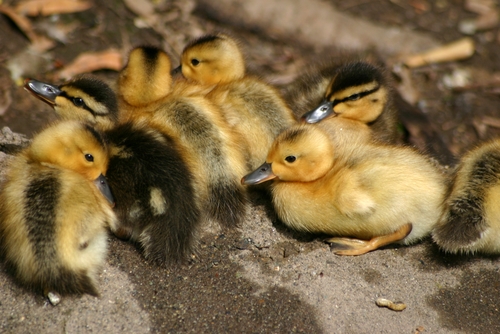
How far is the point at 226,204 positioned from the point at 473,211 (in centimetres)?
124

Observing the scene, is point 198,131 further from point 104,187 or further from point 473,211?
point 473,211

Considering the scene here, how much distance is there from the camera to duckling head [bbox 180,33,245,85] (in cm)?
393

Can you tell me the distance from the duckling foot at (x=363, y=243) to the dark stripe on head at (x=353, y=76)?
105 cm

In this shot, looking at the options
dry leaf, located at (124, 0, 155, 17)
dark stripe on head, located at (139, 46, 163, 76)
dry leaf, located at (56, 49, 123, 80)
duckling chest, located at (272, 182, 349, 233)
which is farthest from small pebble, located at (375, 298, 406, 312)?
dry leaf, located at (124, 0, 155, 17)

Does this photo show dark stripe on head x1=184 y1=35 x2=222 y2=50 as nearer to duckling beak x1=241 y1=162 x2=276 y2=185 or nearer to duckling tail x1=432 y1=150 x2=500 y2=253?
duckling beak x1=241 y1=162 x2=276 y2=185

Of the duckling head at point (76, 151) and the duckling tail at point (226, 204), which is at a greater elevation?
the duckling head at point (76, 151)

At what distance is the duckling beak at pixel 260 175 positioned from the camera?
3.31m

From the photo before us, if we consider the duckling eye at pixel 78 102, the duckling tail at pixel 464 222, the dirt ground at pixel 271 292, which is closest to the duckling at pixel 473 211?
the duckling tail at pixel 464 222

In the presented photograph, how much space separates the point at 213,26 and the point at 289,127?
3.22 m

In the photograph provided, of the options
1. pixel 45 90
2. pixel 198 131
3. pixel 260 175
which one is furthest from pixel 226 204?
pixel 45 90

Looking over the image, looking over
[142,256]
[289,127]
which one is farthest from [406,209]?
[142,256]

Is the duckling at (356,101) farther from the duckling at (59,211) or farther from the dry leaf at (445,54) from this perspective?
the dry leaf at (445,54)

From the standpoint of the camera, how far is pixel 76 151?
307 cm

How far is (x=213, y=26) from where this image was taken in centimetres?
649
